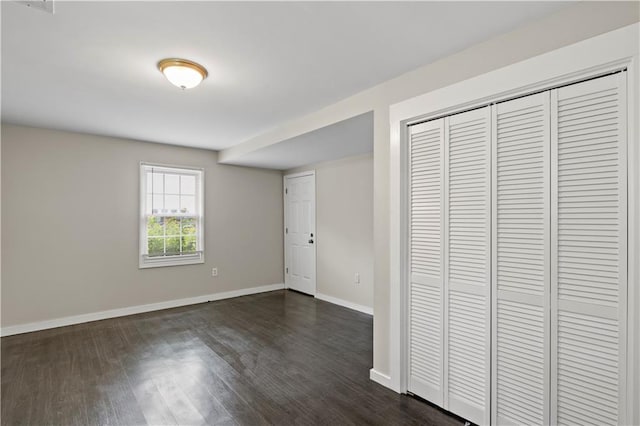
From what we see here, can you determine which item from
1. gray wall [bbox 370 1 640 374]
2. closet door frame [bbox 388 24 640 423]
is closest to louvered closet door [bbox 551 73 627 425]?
closet door frame [bbox 388 24 640 423]

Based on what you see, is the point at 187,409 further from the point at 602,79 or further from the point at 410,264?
the point at 602,79

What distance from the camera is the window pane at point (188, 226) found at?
507cm

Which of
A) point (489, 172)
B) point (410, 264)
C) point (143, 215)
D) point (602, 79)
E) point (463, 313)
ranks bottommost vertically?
point (463, 313)

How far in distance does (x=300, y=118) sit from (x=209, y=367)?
2.61 m

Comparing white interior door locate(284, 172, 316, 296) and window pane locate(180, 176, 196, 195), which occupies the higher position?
window pane locate(180, 176, 196, 195)

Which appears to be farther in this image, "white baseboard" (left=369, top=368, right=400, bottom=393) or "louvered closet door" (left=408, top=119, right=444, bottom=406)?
"white baseboard" (left=369, top=368, right=400, bottom=393)

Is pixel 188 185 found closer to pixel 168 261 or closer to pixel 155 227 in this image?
pixel 155 227

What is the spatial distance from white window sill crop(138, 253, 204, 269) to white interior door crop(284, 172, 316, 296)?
63.0 inches

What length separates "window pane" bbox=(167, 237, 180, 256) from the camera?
193 inches

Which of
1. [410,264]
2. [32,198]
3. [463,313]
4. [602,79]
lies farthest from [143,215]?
[602,79]

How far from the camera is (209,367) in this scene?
289cm

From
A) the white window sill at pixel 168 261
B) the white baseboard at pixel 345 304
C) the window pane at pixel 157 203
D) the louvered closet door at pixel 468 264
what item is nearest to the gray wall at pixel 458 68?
the louvered closet door at pixel 468 264

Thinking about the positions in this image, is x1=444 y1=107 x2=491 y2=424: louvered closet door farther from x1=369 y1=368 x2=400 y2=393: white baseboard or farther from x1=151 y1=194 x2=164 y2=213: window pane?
x1=151 y1=194 x2=164 y2=213: window pane

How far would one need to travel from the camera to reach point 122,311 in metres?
4.45
